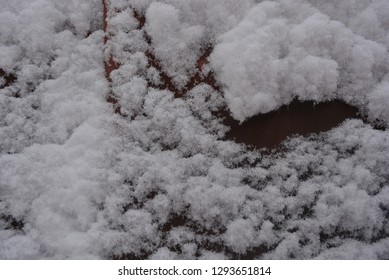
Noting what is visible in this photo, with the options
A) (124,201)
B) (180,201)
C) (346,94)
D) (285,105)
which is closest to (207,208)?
(180,201)

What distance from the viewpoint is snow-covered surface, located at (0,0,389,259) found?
88 centimetres

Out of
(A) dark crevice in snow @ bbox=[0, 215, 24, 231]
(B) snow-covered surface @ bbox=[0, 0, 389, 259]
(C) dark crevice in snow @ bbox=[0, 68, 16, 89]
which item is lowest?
(A) dark crevice in snow @ bbox=[0, 215, 24, 231]

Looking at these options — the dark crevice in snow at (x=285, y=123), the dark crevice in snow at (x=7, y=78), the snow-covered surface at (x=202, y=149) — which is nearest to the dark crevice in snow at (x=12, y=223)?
the snow-covered surface at (x=202, y=149)

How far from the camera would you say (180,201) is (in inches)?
36.1

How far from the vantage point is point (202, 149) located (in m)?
0.98

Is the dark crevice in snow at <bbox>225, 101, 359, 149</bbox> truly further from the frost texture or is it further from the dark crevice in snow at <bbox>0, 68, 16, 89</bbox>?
the dark crevice in snow at <bbox>0, 68, 16, 89</bbox>

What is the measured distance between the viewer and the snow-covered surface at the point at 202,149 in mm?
882

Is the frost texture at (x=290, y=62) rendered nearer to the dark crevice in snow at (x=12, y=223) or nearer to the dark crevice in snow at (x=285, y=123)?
the dark crevice in snow at (x=285, y=123)

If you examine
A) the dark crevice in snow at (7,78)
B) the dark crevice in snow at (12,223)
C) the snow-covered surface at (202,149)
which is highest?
the dark crevice in snow at (7,78)

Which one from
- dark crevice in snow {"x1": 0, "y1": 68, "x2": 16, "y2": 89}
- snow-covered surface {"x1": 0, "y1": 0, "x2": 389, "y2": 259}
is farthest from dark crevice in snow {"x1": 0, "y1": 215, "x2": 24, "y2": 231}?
dark crevice in snow {"x1": 0, "y1": 68, "x2": 16, "y2": 89}

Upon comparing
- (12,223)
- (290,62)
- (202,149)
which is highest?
(290,62)

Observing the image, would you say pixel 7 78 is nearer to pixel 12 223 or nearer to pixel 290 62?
pixel 12 223

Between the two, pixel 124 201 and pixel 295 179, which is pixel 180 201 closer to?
pixel 124 201

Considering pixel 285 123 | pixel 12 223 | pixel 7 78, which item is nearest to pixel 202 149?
pixel 285 123
